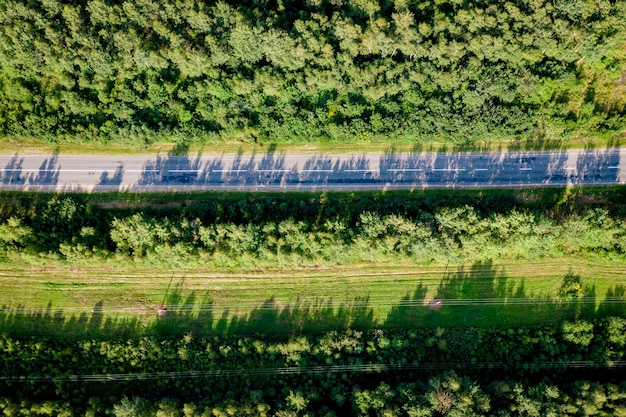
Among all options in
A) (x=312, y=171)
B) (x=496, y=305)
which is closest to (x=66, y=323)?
(x=312, y=171)

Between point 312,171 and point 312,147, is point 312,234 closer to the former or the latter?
point 312,171

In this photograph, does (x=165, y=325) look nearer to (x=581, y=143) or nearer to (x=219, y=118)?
(x=219, y=118)

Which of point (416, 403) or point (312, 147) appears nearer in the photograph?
point (416, 403)

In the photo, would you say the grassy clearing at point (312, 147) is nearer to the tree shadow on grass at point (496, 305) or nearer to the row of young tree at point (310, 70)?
the row of young tree at point (310, 70)

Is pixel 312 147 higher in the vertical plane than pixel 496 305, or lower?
higher

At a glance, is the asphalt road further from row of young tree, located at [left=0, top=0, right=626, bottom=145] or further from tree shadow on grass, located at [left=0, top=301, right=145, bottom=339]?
tree shadow on grass, located at [left=0, top=301, right=145, bottom=339]

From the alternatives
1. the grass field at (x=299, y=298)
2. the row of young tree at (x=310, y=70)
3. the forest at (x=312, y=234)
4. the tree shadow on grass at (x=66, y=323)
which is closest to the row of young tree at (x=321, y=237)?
the forest at (x=312, y=234)

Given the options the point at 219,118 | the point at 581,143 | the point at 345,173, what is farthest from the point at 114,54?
the point at 581,143
